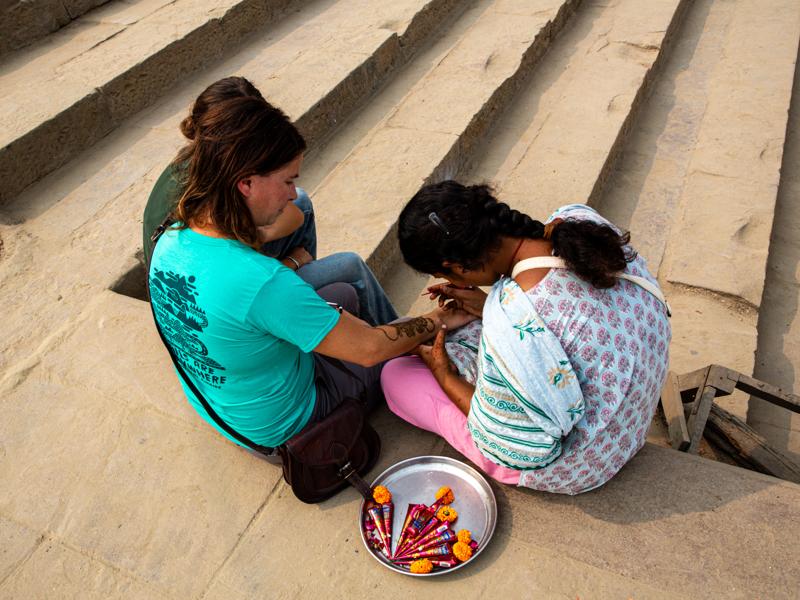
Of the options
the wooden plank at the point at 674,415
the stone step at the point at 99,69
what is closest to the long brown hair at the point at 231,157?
the wooden plank at the point at 674,415

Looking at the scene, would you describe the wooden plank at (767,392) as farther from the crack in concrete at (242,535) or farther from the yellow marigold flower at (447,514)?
the crack in concrete at (242,535)

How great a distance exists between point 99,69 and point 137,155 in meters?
0.82

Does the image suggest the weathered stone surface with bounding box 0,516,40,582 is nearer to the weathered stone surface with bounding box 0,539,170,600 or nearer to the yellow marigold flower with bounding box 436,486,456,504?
the weathered stone surface with bounding box 0,539,170,600

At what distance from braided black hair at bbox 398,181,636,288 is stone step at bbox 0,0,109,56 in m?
4.25

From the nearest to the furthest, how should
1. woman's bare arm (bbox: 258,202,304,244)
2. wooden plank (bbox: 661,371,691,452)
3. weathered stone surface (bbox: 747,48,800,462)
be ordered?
woman's bare arm (bbox: 258,202,304,244), wooden plank (bbox: 661,371,691,452), weathered stone surface (bbox: 747,48,800,462)

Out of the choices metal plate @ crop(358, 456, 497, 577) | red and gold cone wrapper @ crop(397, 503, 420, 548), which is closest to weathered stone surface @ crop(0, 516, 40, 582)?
metal plate @ crop(358, 456, 497, 577)

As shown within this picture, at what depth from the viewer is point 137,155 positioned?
4.01 metres

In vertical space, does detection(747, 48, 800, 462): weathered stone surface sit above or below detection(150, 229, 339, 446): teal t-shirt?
below

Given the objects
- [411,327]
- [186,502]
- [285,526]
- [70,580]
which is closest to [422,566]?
[285,526]

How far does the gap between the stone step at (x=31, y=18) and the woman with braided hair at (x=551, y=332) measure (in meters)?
4.25

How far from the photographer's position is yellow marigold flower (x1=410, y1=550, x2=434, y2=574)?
194 cm

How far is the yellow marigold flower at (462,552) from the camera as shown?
6.47ft

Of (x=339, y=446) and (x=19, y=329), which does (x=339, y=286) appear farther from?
(x=19, y=329)

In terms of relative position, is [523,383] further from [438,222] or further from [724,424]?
[724,424]
